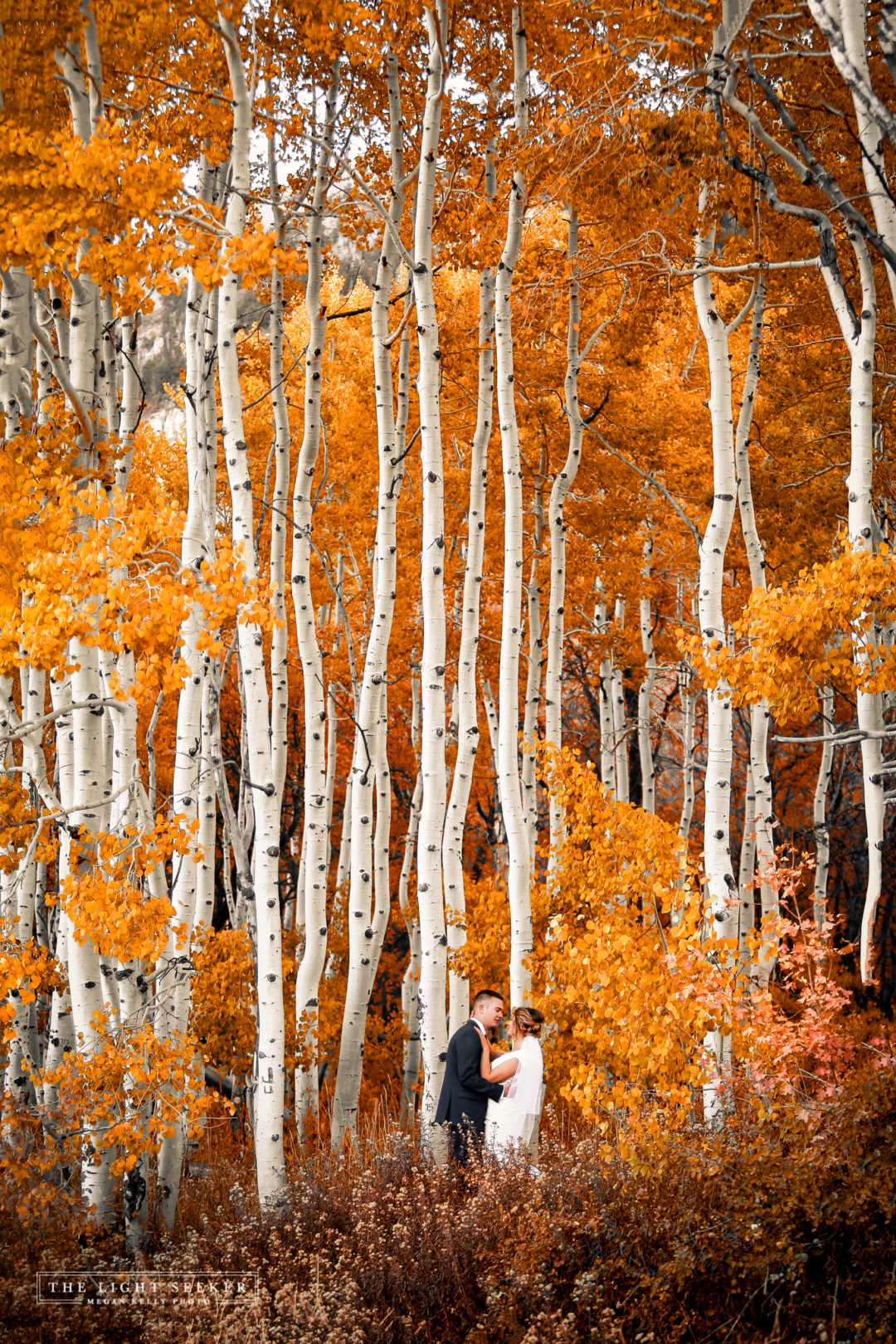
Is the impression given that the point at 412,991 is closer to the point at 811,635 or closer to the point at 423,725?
the point at 423,725

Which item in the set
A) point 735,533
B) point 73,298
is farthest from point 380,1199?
point 735,533

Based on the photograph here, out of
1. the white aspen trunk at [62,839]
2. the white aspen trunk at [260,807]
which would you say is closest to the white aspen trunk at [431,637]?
the white aspen trunk at [260,807]

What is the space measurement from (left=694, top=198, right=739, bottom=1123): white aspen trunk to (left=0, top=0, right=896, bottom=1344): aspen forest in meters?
0.03

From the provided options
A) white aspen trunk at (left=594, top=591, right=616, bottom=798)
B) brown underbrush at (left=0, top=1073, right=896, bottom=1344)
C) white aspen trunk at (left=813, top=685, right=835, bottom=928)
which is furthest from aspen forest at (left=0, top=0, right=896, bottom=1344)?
white aspen trunk at (left=594, top=591, right=616, bottom=798)

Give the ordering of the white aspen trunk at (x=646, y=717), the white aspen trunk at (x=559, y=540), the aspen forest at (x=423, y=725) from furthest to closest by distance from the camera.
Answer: the white aspen trunk at (x=646, y=717), the white aspen trunk at (x=559, y=540), the aspen forest at (x=423, y=725)

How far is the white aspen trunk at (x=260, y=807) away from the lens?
17.7 feet

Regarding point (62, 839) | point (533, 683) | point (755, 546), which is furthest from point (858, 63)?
point (533, 683)

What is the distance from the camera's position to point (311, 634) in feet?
24.7

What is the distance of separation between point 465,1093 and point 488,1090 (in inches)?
5.4

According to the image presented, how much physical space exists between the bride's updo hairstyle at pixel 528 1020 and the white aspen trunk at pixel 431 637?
798 millimetres

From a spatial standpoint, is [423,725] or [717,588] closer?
[423,725]

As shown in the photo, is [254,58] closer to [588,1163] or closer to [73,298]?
[73,298]

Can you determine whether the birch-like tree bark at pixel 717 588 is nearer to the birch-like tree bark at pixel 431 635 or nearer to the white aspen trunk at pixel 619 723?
the birch-like tree bark at pixel 431 635

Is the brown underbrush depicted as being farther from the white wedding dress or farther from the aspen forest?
the white wedding dress
